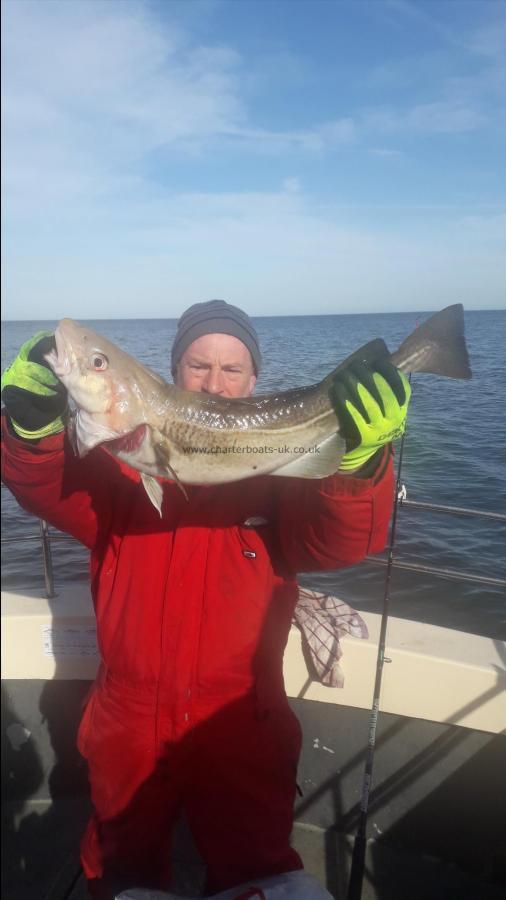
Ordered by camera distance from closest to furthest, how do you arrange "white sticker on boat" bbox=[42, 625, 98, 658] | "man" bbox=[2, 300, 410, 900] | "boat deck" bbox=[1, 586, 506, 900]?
1. "man" bbox=[2, 300, 410, 900]
2. "boat deck" bbox=[1, 586, 506, 900]
3. "white sticker on boat" bbox=[42, 625, 98, 658]

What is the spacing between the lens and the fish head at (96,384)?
286 centimetres

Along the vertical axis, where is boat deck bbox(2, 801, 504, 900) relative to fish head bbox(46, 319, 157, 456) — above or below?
below

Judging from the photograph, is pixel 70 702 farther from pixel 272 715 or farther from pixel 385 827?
pixel 385 827

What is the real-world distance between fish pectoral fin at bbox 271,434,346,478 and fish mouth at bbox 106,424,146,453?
2.37 ft

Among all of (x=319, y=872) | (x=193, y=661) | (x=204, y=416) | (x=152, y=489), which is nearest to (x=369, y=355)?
(x=204, y=416)

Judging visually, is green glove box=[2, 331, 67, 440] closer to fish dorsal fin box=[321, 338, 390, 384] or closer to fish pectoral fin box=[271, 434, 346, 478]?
fish pectoral fin box=[271, 434, 346, 478]

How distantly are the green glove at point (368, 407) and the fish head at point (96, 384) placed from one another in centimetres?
107

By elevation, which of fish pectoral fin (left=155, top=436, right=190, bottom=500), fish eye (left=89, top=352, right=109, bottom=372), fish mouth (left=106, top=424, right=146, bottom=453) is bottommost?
fish pectoral fin (left=155, top=436, right=190, bottom=500)

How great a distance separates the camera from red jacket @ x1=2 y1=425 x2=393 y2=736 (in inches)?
113

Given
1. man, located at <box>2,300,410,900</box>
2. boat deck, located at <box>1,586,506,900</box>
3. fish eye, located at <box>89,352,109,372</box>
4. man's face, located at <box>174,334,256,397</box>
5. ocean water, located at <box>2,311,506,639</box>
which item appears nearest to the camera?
man, located at <box>2,300,410,900</box>

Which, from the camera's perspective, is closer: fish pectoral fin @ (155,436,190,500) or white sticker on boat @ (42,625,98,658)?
fish pectoral fin @ (155,436,190,500)

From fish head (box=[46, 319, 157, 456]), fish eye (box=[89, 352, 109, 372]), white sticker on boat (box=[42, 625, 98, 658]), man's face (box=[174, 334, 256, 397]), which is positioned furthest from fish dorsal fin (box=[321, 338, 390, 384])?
white sticker on boat (box=[42, 625, 98, 658])

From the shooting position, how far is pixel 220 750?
2.95m

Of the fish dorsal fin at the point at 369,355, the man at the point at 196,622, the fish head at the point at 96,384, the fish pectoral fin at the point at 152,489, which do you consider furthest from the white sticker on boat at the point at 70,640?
the fish dorsal fin at the point at 369,355
